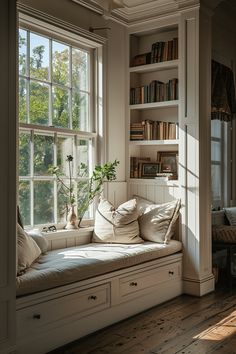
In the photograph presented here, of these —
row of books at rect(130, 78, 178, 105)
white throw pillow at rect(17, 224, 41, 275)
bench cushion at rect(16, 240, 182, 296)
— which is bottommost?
bench cushion at rect(16, 240, 182, 296)

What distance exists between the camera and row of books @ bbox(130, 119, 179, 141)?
482 centimetres

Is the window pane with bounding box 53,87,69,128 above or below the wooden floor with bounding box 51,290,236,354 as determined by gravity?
above

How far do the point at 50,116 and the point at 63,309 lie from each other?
1862 millimetres

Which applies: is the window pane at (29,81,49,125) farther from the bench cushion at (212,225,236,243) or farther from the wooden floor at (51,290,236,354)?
the bench cushion at (212,225,236,243)

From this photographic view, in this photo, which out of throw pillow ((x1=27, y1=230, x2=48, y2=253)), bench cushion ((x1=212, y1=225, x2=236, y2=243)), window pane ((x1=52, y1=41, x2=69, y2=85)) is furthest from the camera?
bench cushion ((x1=212, y1=225, x2=236, y2=243))

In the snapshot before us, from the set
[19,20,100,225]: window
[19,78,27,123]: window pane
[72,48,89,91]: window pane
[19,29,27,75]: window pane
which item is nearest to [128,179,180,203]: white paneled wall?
[19,20,100,225]: window

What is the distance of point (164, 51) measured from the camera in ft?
15.8

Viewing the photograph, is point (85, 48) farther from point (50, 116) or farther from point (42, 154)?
point (42, 154)

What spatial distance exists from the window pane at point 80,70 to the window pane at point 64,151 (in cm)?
59

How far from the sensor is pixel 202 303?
A: 4211mm

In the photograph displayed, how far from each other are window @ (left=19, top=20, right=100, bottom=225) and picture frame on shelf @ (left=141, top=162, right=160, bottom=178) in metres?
0.66

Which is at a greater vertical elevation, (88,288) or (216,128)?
(216,128)

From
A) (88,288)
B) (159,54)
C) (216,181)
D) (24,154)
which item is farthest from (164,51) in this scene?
(88,288)

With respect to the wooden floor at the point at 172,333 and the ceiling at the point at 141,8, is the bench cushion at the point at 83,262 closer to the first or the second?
the wooden floor at the point at 172,333
